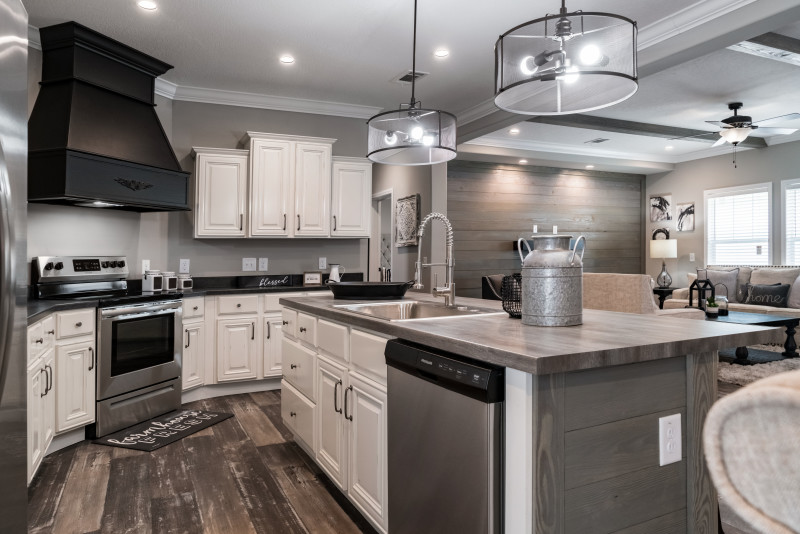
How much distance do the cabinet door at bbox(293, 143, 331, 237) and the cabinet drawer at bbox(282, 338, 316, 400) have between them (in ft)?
6.06

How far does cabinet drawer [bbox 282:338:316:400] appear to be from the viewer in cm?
268

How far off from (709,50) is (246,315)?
3903 millimetres

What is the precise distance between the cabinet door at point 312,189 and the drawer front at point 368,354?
276cm

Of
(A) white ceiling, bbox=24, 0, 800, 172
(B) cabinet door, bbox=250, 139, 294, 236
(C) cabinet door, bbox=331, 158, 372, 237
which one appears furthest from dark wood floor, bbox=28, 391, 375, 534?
(A) white ceiling, bbox=24, 0, 800, 172

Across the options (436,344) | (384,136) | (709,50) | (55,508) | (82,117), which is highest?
(709,50)

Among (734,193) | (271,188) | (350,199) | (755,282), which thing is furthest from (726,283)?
(271,188)

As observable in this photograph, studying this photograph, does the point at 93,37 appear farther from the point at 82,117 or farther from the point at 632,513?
the point at 632,513

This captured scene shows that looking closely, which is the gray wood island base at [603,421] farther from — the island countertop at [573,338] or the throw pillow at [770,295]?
the throw pillow at [770,295]

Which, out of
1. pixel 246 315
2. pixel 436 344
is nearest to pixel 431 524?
pixel 436 344

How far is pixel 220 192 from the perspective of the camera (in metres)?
4.50

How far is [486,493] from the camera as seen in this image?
1361mm

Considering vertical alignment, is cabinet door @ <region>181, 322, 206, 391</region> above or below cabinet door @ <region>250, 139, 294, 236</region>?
below

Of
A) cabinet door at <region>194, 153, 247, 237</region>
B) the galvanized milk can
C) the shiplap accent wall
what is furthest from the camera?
the shiplap accent wall

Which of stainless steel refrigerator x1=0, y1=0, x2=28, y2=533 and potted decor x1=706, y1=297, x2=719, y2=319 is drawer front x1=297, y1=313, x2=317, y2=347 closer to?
stainless steel refrigerator x1=0, y1=0, x2=28, y2=533
